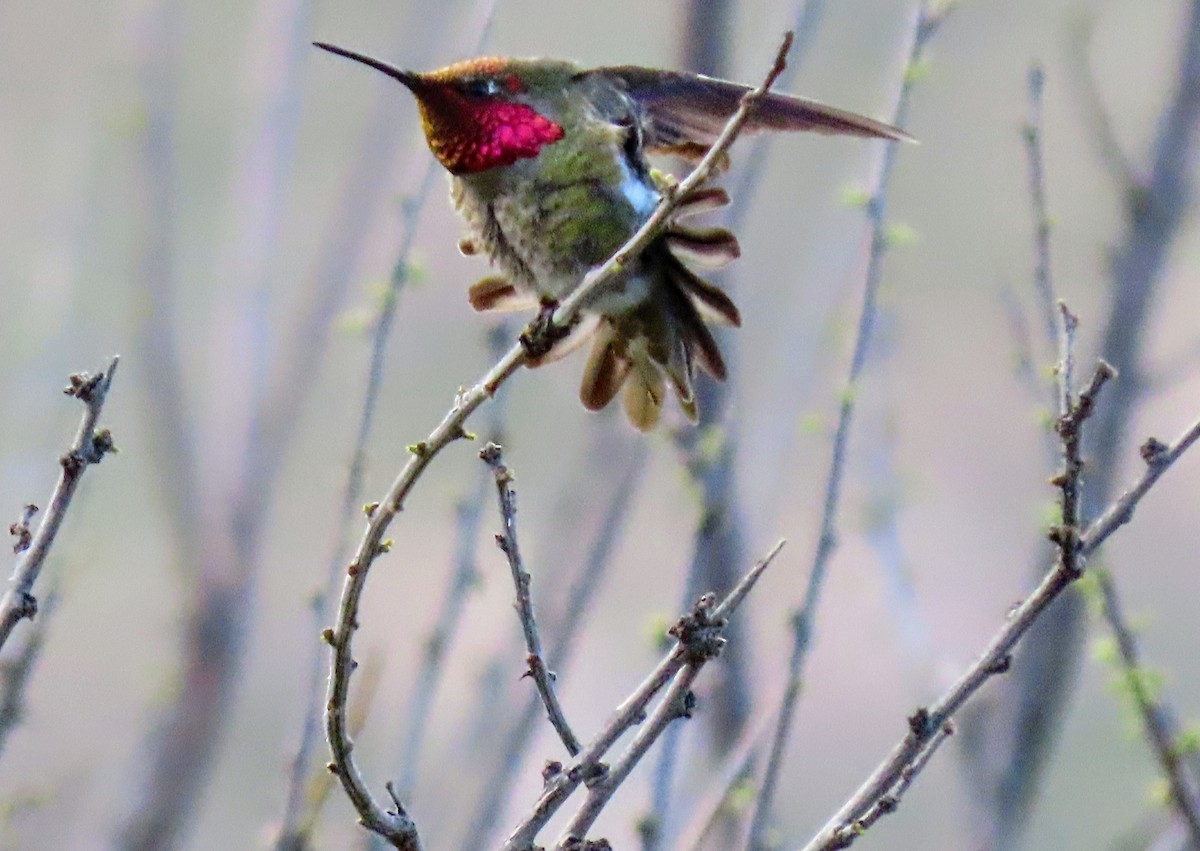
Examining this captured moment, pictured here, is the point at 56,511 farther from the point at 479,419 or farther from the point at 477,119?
the point at 479,419

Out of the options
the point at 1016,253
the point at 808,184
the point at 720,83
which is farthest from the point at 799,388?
the point at 1016,253

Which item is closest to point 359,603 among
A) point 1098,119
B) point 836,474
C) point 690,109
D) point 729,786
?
point 729,786

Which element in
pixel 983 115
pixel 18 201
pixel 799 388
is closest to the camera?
pixel 799 388

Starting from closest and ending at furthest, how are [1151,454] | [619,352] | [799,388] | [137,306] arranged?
[1151,454] → [619,352] → [799,388] → [137,306]

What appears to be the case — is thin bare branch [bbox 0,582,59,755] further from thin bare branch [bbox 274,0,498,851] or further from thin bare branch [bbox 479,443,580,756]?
thin bare branch [bbox 479,443,580,756]

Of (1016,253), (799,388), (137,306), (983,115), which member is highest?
(983,115)

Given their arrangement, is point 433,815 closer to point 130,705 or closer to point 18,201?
point 130,705

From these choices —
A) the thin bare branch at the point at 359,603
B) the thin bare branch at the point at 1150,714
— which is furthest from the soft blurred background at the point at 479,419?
the thin bare branch at the point at 359,603

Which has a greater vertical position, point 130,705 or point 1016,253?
point 1016,253
